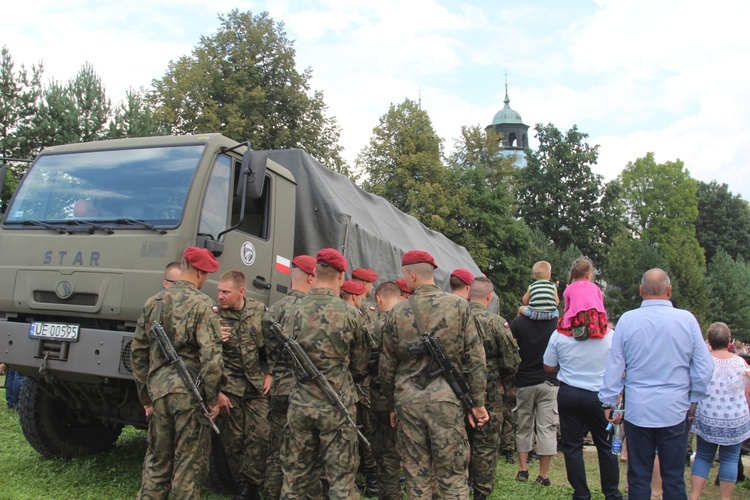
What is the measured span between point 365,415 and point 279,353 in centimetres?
117

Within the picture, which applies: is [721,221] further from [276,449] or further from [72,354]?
[72,354]

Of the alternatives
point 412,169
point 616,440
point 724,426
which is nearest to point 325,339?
point 616,440

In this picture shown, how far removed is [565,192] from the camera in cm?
4259

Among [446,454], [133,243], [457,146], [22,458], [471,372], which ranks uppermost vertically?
[457,146]

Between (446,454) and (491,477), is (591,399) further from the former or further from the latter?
(446,454)

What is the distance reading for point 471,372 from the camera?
4469mm

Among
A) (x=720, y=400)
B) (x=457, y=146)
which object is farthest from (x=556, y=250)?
(x=720, y=400)

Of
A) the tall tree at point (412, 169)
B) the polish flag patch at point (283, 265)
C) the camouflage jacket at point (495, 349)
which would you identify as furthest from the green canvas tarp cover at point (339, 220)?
the tall tree at point (412, 169)

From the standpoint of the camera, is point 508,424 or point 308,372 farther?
point 508,424

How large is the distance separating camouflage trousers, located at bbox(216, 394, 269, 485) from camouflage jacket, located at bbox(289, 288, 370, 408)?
36.5 inches

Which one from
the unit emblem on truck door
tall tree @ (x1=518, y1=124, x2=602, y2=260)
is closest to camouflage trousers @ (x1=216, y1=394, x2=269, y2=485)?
the unit emblem on truck door

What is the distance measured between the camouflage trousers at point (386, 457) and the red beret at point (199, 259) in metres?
1.94

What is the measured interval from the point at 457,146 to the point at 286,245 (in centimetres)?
3221

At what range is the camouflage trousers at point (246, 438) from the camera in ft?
16.7
